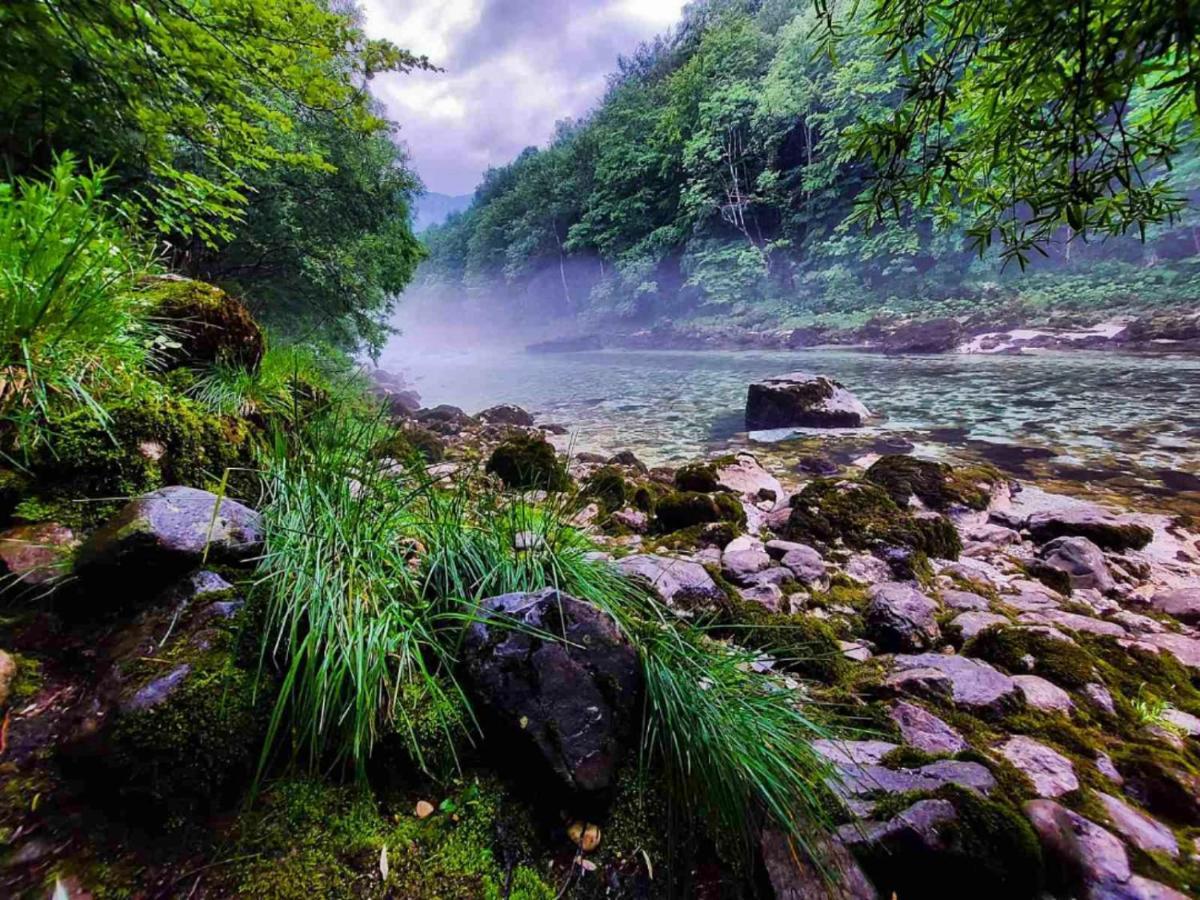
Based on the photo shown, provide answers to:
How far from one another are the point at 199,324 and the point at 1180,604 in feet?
19.8

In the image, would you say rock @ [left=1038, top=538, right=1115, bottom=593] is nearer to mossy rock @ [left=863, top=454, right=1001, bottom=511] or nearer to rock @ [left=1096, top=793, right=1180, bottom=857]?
mossy rock @ [left=863, top=454, right=1001, bottom=511]

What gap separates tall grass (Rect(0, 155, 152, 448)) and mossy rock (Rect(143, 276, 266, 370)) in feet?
1.62

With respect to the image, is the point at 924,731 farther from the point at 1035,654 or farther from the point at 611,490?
the point at 611,490

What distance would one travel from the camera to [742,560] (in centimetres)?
328

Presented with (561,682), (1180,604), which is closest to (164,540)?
(561,682)

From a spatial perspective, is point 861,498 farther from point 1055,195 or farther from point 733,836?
point 733,836

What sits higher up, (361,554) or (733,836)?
(361,554)

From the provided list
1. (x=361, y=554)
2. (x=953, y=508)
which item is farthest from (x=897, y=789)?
(x=953, y=508)

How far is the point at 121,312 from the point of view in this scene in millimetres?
2105

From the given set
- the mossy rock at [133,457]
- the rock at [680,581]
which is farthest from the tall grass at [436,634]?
the rock at [680,581]

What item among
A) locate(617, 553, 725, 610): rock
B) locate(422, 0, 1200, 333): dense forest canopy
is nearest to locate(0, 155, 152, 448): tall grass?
locate(617, 553, 725, 610): rock

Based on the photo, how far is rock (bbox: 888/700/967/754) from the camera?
160 centimetres

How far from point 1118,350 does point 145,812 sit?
21.1 meters

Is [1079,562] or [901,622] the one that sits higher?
[901,622]
